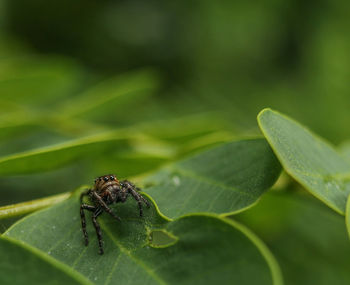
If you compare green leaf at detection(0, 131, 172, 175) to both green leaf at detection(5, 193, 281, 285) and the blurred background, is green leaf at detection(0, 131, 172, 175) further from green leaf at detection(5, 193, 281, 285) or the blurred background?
green leaf at detection(5, 193, 281, 285)

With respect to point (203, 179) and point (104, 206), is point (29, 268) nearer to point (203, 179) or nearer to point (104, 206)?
point (104, 206)

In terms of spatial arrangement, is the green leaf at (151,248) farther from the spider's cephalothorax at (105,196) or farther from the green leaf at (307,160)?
the green leaf at (307,160)

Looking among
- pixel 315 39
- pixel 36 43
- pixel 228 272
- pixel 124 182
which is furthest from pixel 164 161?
pixel 36 43

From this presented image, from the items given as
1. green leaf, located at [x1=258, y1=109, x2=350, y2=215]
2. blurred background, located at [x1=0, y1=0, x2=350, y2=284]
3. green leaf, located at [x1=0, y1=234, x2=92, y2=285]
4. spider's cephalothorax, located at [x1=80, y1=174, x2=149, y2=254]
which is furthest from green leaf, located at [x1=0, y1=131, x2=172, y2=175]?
green leaf, located at [x1=258, y1=109, x2=350, y2=215]

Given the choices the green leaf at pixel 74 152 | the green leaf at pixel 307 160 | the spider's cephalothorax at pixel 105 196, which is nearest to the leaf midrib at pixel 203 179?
the green leaf at pixel 307 160

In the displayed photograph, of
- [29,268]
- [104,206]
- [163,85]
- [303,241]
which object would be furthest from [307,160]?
[163,85]

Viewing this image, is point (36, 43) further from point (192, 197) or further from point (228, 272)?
point (228, 272)

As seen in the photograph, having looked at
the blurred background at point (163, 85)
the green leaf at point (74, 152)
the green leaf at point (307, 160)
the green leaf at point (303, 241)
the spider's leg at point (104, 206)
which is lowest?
the green leaf at point (303, 241)
